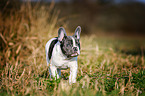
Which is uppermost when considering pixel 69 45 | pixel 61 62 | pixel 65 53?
pixel 69 45

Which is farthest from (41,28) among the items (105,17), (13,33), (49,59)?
(105,17)

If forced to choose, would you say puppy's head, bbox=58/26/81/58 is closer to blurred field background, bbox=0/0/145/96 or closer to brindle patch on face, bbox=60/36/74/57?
brindle patch on face, bbox=60/36/74/57

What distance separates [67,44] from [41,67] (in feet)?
3.40

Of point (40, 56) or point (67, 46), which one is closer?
point (67, 46)

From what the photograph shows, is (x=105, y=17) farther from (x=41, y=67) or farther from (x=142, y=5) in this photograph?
(x=41, y=67)

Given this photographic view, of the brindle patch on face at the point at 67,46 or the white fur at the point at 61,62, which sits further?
the white fur at the point at 61,62

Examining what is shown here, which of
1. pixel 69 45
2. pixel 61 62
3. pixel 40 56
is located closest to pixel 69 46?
pixel 69 45

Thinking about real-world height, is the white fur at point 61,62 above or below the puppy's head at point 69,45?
Result: below

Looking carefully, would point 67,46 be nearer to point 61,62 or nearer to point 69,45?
point 69,45

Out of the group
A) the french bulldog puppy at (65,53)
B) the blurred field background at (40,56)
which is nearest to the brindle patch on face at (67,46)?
the french bulldog puppy at (65,53)

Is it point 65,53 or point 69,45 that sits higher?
point 69,45

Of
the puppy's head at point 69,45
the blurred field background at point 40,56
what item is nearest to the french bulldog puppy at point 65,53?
the puppy's head at point 69,45

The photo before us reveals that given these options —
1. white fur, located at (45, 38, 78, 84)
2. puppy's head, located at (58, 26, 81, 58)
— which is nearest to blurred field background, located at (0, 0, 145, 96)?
white fur, located at (45, 38, 78, 84)

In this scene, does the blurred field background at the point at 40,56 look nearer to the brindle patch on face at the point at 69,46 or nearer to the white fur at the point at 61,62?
the white fur at the point at 61,62
